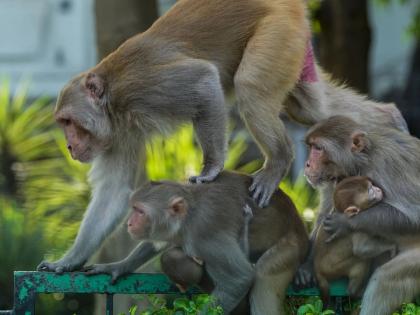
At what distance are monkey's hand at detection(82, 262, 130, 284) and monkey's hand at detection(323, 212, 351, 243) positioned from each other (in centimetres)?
112

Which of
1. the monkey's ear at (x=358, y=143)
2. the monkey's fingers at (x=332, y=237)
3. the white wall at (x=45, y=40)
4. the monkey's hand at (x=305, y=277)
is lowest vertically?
the white wall at (x=45, y=40)

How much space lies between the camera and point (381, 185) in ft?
18.2

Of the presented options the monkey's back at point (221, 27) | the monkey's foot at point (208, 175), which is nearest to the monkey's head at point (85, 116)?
the monkey's back at point (221, 27)

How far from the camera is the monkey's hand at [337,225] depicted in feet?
18.1

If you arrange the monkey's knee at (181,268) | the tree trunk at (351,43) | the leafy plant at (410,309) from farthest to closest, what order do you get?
the tree trunk at (351,43) → the monkey's knee at (181,268) → the leafy plant at (410,309)

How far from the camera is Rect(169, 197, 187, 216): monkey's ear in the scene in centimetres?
565

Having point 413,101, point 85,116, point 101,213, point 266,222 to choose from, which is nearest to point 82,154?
point 85,116

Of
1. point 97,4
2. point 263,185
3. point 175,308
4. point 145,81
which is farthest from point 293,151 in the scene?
point 97,4

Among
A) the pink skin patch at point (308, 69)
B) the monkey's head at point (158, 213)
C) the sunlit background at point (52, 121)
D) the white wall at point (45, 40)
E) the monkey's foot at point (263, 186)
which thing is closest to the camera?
the monkey's head at point (158, 213)

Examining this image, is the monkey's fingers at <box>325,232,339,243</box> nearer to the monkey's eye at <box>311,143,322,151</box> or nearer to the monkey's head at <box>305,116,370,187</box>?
the monkey's head at <box>305,116,370,187</box>

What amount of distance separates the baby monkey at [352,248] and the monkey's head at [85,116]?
163 centimetres

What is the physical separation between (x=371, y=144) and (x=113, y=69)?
1.71 metres

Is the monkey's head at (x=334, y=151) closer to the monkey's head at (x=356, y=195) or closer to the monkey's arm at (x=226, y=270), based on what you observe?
the monkey's head at (x=356, y=195)

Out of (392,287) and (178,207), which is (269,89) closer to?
(178,207)
